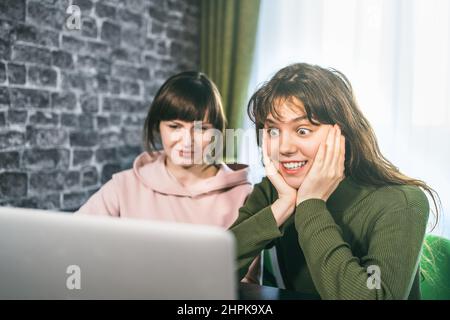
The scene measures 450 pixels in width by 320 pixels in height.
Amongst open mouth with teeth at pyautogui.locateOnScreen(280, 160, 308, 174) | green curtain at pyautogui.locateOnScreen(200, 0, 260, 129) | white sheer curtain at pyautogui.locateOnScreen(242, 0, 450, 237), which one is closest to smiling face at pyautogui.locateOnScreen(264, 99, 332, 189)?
open mouth with teeth at pyautogui.locateOnScreen(280, 160, 308, 174)

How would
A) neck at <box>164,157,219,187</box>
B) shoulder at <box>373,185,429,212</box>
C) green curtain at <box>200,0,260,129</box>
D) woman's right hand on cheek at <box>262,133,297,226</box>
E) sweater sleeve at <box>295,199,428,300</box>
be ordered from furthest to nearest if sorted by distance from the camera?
green curtain at <box>200,0,260,129</box> → neck at <box>164,157,219,187</box> → woman's right hand on cheek at <box>262,133,297,226</box> → shoulder at <box>373,185,429,212</box> → sweater sleeve at <box>295,199,428,300</box>

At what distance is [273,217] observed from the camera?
1.33 m

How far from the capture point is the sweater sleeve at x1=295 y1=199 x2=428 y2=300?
3.62 feet

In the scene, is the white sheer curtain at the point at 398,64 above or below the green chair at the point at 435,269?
above

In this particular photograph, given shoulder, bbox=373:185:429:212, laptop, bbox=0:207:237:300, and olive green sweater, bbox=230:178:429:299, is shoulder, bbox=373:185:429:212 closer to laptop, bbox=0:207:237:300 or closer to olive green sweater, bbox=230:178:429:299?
olive green sweater, bbox=230:178:429:299

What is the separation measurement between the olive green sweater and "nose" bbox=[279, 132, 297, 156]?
16cm

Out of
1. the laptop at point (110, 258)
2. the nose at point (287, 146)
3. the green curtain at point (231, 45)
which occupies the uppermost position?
the green curtain at point (231, 45)

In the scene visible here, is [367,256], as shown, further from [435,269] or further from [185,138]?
[185,138]

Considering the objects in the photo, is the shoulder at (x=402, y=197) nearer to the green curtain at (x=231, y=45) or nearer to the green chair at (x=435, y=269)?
the green chair at (x=435, y=269)

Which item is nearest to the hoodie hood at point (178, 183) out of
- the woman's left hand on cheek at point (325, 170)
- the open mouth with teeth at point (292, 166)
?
the open mouth with teeth at point (292, 166)

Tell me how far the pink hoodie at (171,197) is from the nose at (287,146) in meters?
0.33

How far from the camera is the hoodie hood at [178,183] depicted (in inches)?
66.6

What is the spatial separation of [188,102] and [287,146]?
0.41 meters
